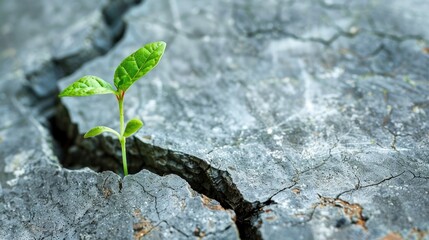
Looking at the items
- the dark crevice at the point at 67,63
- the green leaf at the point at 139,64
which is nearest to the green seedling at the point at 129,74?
the green leaf at the point at 139,64

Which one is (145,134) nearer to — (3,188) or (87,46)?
(3,188)

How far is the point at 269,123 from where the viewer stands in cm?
126

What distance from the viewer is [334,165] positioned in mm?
1108

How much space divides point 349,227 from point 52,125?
1080 millimetres

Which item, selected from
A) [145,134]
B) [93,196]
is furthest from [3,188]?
[145,134]

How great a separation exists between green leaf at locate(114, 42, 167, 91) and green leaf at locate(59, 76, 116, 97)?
0.14ft

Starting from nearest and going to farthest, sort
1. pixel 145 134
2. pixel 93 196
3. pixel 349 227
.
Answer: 1. pixel 349 227
2. pixel 93 196
3. pixel 145 134

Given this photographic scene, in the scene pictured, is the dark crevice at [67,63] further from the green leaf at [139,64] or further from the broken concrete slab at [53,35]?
the green leaf at [139,64]

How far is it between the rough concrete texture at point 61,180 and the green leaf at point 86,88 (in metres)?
0.23

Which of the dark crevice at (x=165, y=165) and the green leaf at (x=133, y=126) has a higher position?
the green leaf at (x=133, y=126)

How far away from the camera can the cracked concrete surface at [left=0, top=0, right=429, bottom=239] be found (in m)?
1.01

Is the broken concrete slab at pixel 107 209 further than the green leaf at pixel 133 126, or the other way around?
the green leaf at pixel 133 126

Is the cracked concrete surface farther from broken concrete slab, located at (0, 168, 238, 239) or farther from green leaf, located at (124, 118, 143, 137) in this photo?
green leaf, located at (124, 118, 143, 137)

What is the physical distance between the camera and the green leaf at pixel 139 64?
1.08 m
